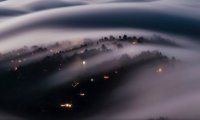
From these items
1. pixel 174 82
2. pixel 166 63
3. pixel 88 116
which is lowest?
pixel 88 116

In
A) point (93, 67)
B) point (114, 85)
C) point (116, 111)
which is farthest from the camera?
point (93, 67)

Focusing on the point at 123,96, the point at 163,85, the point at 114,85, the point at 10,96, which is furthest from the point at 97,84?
the point at 10,96

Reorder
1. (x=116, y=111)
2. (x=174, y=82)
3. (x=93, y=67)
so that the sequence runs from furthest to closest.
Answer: (x=93, y=67), (x=174, y=82), (x=116, y=111)

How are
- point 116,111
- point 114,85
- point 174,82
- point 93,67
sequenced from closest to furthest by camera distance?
point 116,111 → point 174,82 → point 114,85 → point 93,67

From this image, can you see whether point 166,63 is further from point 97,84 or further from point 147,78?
point 97,84

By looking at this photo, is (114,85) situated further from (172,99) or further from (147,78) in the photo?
(172,99)

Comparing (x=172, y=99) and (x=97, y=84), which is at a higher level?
(x=97, y=84)

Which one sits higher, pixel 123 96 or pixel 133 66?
pixel 133 66

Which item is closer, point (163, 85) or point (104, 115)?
point (104, 115)

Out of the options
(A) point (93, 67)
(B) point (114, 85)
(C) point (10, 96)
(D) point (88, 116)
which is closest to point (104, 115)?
(D) point (88, 116)
